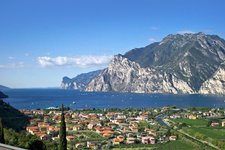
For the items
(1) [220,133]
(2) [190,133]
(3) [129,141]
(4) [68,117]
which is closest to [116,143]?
(3) [129,141]

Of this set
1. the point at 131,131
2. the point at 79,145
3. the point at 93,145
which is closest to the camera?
the point at 79,145

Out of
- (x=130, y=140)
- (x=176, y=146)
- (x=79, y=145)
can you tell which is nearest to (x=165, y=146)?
(x=176, y=146)

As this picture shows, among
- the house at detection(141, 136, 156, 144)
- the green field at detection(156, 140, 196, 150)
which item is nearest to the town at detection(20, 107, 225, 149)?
the house at detection(141, 136, 156, 144)

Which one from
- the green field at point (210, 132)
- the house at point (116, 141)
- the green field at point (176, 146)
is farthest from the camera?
the green field at point (210, 132)

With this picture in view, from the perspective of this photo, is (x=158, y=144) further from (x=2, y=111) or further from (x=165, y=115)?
(x=165, y=115)

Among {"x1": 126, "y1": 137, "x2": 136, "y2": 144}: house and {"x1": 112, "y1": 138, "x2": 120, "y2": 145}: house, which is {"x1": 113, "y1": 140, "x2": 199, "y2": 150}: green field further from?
{"x1": 112, "y1": 138, "x2": 120, "y2": 145}: house

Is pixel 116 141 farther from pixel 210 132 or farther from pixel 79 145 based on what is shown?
pixel 210 132

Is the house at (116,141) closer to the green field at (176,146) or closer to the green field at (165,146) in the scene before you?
the green field at (165,146)

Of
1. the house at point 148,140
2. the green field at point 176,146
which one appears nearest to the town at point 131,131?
the house at point 148,140
